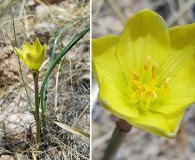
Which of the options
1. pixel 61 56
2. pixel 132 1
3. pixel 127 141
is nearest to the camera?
pixel 61 56

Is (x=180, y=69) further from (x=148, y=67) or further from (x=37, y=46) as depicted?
(x=37, y=46)

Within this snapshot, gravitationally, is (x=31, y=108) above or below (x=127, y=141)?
above

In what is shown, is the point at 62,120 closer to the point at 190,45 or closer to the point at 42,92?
the point at 42,92

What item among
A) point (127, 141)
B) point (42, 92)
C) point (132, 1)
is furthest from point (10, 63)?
point (132, 1)

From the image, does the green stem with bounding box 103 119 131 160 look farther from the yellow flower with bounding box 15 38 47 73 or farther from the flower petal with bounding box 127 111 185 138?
the yellow flower with bounding box 15 38 47 73

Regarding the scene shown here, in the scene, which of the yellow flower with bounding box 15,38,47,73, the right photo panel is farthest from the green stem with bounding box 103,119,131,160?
the yellow flower with bounding box 15,38,47,73

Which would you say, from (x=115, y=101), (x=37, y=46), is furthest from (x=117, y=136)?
(x=37, y=46)
